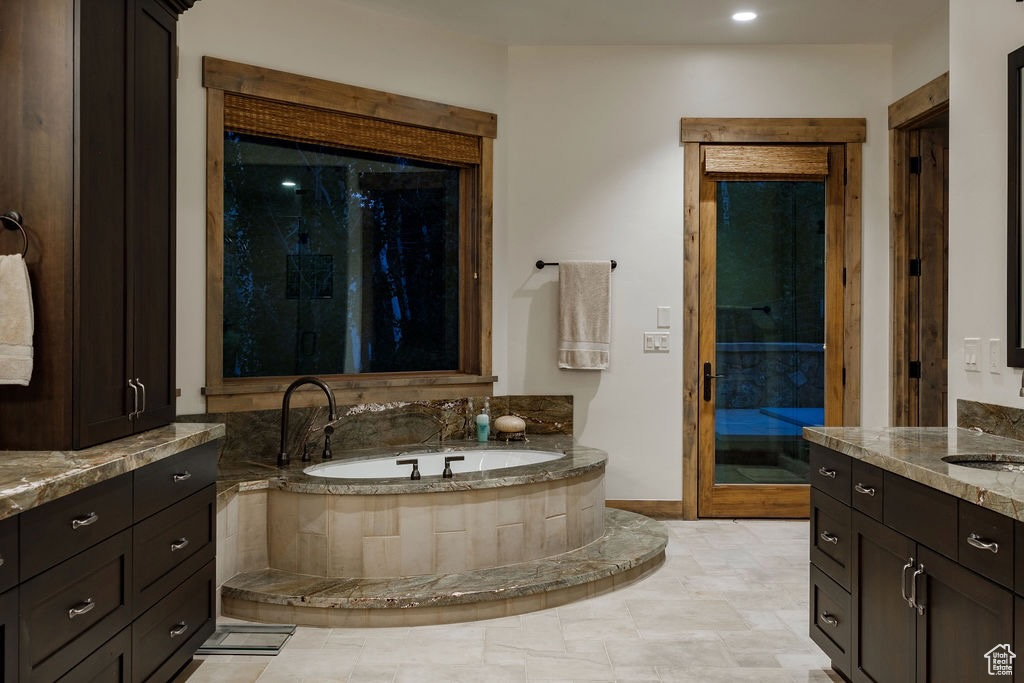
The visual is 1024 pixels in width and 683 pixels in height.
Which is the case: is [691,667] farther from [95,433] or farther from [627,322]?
[627,322]

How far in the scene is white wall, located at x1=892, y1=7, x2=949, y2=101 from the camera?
421 cm

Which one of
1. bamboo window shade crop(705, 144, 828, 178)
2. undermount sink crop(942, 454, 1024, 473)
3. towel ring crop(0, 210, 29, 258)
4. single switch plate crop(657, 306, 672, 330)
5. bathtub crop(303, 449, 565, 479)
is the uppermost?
bamboo window shade crop(705, 144, 828, 178)

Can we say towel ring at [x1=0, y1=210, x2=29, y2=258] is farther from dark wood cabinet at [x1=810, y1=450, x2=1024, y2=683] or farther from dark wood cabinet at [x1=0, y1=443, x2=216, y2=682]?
dark wood cabinet at [x1=810, y1=450, x2=1024, y2=683]

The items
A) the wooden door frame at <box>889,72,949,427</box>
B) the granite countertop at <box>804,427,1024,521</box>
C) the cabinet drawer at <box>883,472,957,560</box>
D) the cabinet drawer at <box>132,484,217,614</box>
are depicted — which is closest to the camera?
the granite countertop at <box>804,427,1024,521</box>

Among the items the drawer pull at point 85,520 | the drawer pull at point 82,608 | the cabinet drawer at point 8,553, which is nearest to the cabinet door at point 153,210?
the drawer pull at point 85,520

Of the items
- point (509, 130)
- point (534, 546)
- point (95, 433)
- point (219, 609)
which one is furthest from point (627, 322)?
point (95, 433)

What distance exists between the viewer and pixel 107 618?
2.02 m

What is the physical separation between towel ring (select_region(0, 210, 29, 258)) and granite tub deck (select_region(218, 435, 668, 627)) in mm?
1446

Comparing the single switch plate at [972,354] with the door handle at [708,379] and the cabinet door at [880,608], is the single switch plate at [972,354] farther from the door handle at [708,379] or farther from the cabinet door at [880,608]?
the door handle at [708,379]

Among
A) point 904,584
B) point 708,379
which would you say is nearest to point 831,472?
point 904,584

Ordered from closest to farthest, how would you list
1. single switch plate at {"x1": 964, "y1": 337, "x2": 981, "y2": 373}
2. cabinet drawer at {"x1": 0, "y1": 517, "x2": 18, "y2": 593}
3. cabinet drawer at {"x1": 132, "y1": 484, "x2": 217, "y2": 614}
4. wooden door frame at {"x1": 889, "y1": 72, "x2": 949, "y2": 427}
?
cabinet drawer at {"x1": 0, "y1": 517, "x2": 18, "y2": 593}
cabinet drawer at {"x1": 132, "y1": 484, "x2": 217, "y2": 614}
single switch plate at {"x1": 964, "y1": 337, "x2": 981, "y2": 373}
wooden door frame at {"x1": 889, "y1": 72, "x2": 949, "y2": 427}

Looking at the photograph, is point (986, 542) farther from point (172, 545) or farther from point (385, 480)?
point (385, 480)

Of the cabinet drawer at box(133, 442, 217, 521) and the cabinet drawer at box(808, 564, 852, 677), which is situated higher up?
the cabinet drawer at box(133, 442, 217, 521)

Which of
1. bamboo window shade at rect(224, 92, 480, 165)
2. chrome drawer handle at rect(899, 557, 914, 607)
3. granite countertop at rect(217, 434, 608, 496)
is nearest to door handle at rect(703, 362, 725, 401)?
granite countertop at rect(217, 434, 608, 496)
